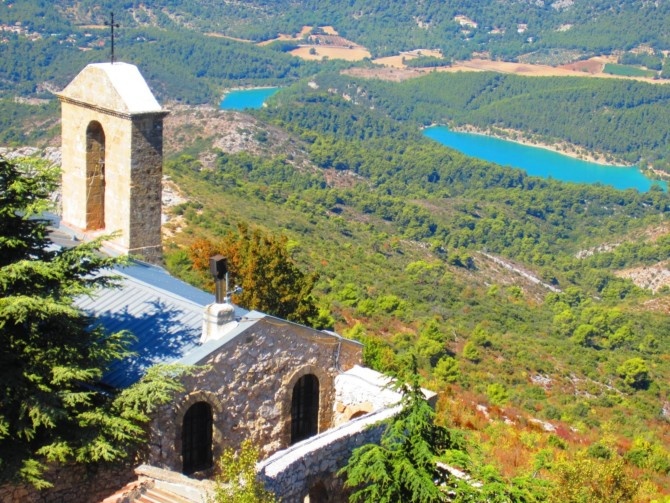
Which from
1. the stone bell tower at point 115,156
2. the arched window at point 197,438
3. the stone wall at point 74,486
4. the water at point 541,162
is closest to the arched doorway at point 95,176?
the stone bell tower at point 115,156

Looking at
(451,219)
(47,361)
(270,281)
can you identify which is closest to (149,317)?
(47,361)

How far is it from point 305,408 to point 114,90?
→ 16.7ft

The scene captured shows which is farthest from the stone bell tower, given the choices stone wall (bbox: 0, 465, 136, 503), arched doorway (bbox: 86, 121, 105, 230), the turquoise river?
the turquoise river

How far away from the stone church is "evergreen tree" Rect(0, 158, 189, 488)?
61 centimetres

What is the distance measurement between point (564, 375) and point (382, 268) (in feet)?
63.2

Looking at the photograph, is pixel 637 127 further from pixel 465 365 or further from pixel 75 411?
pixel 75 411

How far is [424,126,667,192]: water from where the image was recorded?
126250mm

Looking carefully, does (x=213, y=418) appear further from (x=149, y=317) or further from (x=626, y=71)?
(x=626, y=71)

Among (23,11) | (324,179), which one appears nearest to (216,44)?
(23,11)

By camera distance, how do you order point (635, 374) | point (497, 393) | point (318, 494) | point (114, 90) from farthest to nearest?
point (635, 374) → point (497, 393) → point (114, 90) → point (318, 494)

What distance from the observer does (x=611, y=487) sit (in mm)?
12500

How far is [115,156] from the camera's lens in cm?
1384

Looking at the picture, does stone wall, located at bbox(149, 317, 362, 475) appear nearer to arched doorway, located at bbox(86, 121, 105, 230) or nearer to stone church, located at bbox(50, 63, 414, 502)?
stone church, located at bbox(50, 63, 414, 502)

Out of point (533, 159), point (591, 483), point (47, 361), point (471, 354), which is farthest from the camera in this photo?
point (533, 159)
